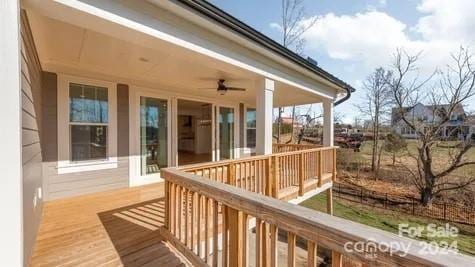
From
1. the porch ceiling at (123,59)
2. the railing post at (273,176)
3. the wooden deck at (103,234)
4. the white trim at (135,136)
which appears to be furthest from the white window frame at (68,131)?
the railing post at (273,176)

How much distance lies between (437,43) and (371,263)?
16.2m

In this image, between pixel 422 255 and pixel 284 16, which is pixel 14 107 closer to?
pixel 422 255

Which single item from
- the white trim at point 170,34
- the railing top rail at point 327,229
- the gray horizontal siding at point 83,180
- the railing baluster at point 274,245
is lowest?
the gray horizontal siding at point 83,180

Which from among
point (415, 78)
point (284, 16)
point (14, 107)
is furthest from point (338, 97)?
point (284, 16)

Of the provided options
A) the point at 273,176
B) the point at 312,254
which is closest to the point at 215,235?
the point at 312,254

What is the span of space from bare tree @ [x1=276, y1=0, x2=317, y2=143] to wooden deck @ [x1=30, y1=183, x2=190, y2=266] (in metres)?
12.7

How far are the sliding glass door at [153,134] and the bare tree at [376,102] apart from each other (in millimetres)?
14091

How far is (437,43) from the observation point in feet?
43.1

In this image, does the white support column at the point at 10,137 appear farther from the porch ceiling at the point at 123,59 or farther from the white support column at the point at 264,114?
the white support column at the point at 264,114

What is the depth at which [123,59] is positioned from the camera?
3984 mm

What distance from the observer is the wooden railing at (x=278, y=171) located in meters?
3.62

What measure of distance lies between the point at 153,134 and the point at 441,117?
43.4ft

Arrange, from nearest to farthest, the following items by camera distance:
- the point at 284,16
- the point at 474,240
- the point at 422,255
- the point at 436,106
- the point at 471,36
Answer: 1. the point at 422,255
2. the point at 474,240
3. the point at 471,36
4. the point at 436,106
5. the point at 284,16

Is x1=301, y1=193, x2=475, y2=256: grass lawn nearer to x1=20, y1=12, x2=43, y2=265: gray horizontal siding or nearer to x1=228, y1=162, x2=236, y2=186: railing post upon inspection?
x1=228, y1=162, x2=236, y2=186: railing post
